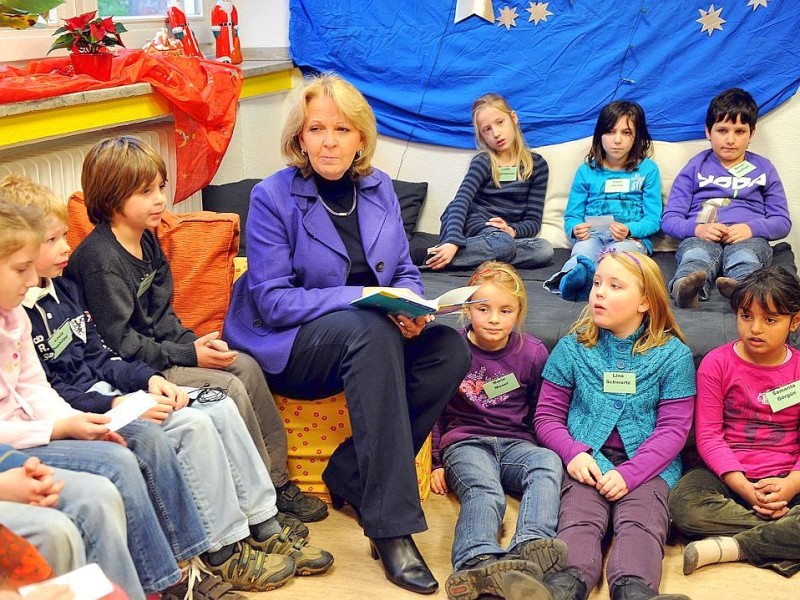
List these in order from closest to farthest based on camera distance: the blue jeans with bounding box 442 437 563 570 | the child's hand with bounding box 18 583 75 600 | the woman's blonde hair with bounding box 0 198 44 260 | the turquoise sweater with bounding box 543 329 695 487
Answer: the child's hand with bounding box 18 583 75 600, the woman's blonde hair with bounding box 0 198 44 260, the blue jeans with bounding box 442 437 563 570, the turquoise sweater with bounding box 543 329 695 487

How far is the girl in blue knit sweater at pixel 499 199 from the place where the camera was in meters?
3.59

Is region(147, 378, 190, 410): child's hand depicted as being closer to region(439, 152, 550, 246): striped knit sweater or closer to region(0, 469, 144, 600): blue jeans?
region(0, 469, 144, 600): blue jeans

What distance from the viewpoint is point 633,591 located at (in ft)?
6.97

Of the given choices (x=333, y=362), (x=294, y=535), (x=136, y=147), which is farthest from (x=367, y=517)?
(x=136, y=147)

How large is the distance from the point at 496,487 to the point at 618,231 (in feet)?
4.53

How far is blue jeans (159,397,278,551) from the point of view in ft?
6.97

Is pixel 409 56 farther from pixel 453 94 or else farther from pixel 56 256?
pixel 56 256

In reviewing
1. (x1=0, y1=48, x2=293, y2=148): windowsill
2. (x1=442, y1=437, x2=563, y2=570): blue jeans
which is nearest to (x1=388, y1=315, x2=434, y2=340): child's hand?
(x1=442, y1=437, x2=563, y2=570): blue jeans

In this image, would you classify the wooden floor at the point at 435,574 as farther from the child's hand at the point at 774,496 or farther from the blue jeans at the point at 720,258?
the blue jeans at the point at 720,258

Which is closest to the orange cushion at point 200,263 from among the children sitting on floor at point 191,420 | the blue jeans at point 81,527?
the children sitting on floor at point 191,420

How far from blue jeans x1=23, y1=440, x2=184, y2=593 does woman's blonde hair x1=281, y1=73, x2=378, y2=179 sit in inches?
37.0

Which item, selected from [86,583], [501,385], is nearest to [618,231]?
[501,385]

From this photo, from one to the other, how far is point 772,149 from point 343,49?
1.75 m

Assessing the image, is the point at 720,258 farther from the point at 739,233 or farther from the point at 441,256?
the point at 441,256
